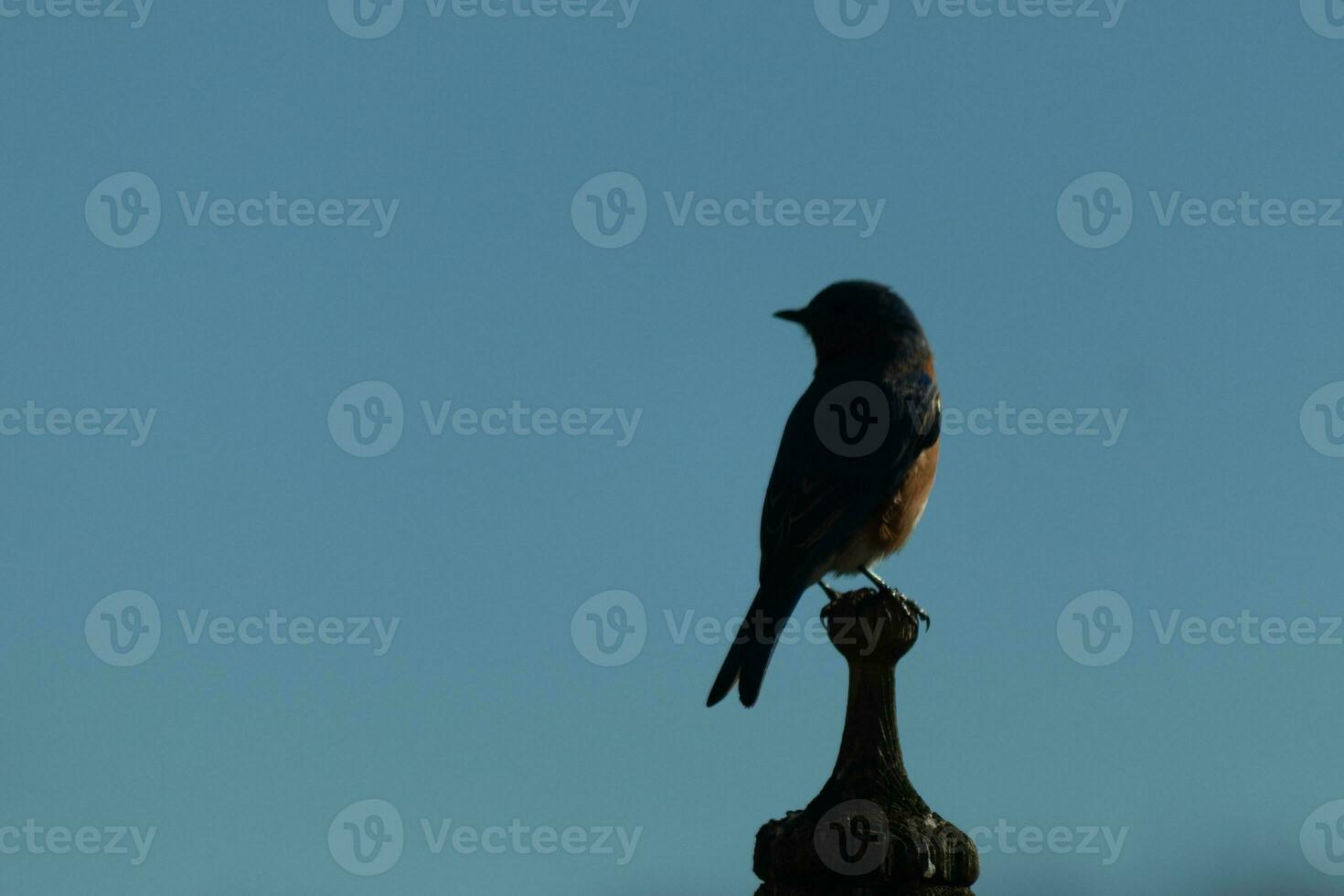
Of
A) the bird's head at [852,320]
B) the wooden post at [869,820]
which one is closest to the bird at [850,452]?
the bird's head at [852,320]

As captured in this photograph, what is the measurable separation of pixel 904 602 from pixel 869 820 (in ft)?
4.56

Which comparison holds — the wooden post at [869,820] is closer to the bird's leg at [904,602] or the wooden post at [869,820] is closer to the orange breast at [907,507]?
the bird's leg at [904,602]

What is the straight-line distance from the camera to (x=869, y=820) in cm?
454

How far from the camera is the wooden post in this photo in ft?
14.6

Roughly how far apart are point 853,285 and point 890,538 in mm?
1531

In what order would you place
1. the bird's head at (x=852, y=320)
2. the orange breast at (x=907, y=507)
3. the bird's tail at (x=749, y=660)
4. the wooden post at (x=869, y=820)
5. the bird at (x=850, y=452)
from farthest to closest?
the bird's head at (x=852, y=320) → the orange breast at (x=907, y=507) → the bird at (x=850, y=452) → the bird's tail at (x=749, y=660) → the wooden post at (x=869, y=820)

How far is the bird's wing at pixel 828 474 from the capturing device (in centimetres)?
689

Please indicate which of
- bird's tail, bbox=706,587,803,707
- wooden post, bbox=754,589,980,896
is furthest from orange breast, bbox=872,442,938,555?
wooden post, bbox=754,589,980,896

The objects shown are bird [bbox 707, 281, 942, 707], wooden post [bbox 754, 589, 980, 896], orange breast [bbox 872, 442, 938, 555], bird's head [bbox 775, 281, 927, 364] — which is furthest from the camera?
bird's head [bbox 775, 281, 927, 364]

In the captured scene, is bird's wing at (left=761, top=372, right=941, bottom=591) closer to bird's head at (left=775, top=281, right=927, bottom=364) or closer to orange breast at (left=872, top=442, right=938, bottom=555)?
orange breast at (left=872, top=442, right=938, bottom=555)

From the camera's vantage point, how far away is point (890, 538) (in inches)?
301

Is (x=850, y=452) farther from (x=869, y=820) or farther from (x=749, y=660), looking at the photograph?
(x=869, y=820)

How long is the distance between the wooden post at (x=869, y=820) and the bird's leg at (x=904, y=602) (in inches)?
1.7

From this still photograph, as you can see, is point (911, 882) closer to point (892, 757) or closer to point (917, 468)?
point (892, 757)
